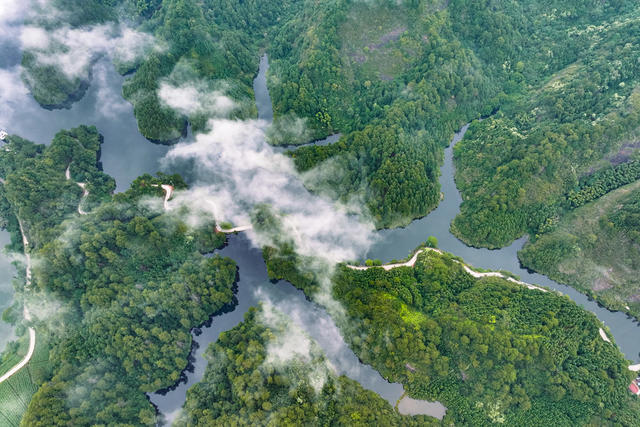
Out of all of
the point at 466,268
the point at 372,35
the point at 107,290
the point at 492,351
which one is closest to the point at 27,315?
the point at 107,290

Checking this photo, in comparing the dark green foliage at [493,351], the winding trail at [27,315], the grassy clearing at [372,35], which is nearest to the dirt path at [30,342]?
the winding trail at [27,315]

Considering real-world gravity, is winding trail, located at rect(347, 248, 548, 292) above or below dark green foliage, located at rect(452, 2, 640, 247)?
below

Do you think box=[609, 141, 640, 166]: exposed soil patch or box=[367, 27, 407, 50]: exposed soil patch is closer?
box=[609, 141, 640, 166]: exposed soil patch

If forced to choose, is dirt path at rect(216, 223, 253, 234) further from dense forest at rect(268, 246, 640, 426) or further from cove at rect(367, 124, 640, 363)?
cove at rect(367, 124, 640, 363)

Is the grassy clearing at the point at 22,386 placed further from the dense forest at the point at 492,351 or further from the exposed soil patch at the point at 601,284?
the exposed soil patch at the point at 601,284

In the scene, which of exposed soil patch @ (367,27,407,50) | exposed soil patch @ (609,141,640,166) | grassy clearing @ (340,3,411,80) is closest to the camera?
exposed soil patch @ (609,141,640,166)

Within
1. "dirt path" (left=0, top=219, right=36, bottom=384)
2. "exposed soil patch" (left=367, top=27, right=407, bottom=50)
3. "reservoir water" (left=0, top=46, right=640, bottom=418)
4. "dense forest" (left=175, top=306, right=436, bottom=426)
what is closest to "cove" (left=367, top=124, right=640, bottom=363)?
"reservoir water" (left=0, top=46, right=640, bottom=418)
